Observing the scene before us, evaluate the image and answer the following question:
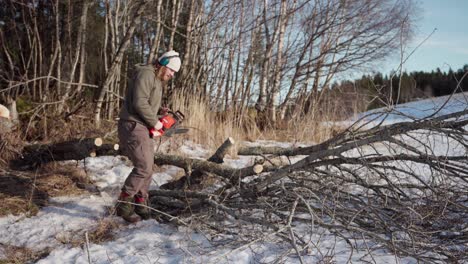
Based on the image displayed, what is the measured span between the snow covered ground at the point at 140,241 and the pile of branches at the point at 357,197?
4.8 inches

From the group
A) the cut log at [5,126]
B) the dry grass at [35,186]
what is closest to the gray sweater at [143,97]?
the dry grass at [35,186]

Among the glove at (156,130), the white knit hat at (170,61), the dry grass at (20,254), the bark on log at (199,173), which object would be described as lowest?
the dry grass at (20,254)

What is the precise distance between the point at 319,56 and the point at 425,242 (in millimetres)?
7071

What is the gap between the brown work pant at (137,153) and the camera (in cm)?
360

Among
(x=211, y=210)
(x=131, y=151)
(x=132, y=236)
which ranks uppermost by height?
(x=131, y=151)

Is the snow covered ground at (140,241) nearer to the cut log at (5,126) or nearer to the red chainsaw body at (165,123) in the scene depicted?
the red chainsaw body at (165,123)

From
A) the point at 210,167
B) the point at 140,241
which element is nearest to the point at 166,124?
the point at 210,167

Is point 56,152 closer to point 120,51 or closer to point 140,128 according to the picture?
point 140,128

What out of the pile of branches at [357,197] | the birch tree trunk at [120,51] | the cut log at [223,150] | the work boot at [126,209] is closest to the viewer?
the pile of branches at [357,197]

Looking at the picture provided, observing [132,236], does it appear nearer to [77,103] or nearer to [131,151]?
[131,151]

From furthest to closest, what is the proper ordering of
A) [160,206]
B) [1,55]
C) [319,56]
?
[319,56] → [1,55] → [160,206]

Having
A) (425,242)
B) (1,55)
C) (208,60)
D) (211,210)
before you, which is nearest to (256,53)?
(208,60)

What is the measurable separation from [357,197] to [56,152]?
355 cm

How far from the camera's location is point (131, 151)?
12.0 ft
